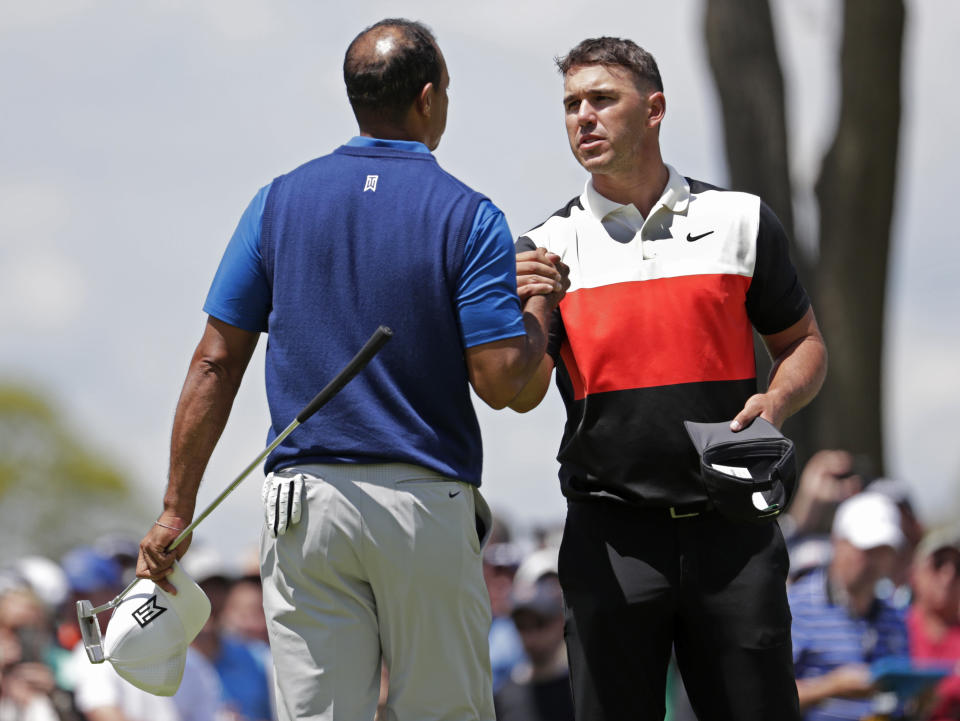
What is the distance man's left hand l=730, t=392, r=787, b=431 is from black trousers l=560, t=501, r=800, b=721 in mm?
304

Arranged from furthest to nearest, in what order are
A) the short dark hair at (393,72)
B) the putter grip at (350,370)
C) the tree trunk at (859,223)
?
1. the tree trunk at (859,223)
2. the short dark hair at (393,72)
3. the putter grip at (350,370)

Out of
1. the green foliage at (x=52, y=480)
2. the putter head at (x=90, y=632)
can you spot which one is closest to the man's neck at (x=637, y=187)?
the putter head at (x=90, y=632)

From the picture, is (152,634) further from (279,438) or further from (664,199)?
(664,199)

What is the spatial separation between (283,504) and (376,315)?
0.54 m

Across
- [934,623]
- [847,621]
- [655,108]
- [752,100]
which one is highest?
[655,108]

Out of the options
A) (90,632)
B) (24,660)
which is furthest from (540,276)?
(24,660)

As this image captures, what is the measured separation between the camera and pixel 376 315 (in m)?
3.83

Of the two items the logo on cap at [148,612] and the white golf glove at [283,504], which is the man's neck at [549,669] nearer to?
the logo on cap at [148,612]

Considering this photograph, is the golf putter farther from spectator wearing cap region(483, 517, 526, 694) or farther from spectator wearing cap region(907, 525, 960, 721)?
spectator wearing cap region(907, 525, 960, 721)

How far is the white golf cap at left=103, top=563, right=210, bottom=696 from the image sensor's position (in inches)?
159

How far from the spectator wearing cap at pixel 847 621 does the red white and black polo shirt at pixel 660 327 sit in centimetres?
287

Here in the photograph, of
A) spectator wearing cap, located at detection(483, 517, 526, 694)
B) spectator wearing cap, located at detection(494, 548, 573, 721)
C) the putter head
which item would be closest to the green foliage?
spectator wearing cap, located at detection(483, 517, 526, 694)

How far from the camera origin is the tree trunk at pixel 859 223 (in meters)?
11.2

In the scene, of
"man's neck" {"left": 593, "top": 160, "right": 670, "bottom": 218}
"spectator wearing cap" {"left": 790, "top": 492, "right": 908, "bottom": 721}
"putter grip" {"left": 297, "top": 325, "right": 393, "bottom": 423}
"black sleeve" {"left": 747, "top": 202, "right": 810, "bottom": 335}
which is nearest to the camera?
"putter grip" {"left": 297, "top": 325, "right": 393, "bottom": 423}
